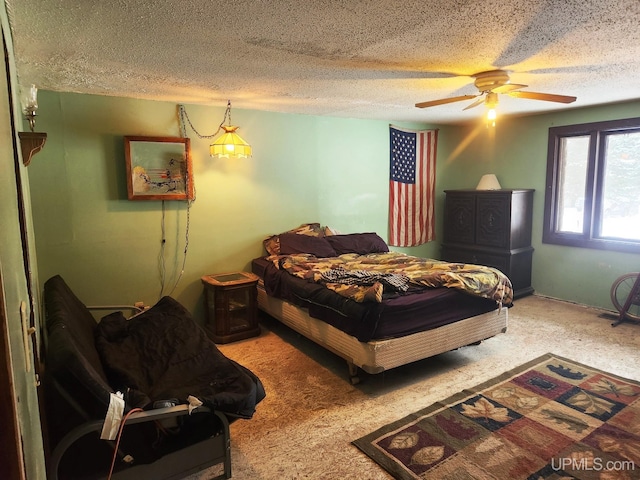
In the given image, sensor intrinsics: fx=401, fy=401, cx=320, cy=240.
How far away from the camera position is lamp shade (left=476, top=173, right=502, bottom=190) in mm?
5195

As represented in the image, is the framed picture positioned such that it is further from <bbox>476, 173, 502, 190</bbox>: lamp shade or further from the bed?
<bbox>476, 173, 502, 190</bbox>: lamp shade

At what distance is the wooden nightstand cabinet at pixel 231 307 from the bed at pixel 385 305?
197 millimetres

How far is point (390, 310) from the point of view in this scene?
2.78m

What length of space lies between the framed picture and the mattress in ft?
4.79

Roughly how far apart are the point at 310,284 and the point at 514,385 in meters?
1.69

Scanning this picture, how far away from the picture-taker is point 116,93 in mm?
3441

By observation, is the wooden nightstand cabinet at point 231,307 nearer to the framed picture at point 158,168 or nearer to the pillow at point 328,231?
the framed picture at point 158,168

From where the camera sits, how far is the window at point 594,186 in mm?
4305

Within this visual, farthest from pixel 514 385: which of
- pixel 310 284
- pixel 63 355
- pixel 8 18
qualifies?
pixel 8 18

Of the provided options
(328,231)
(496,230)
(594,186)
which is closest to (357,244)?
(328,231)

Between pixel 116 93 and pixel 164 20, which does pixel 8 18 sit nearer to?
pixel 164 20

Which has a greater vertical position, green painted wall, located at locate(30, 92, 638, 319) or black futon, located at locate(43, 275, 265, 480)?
green painted wall, located at locate(30, 92, 638, 319)

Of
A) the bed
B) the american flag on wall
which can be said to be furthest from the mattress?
the american flag on wall

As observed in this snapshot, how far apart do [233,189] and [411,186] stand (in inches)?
99.4
